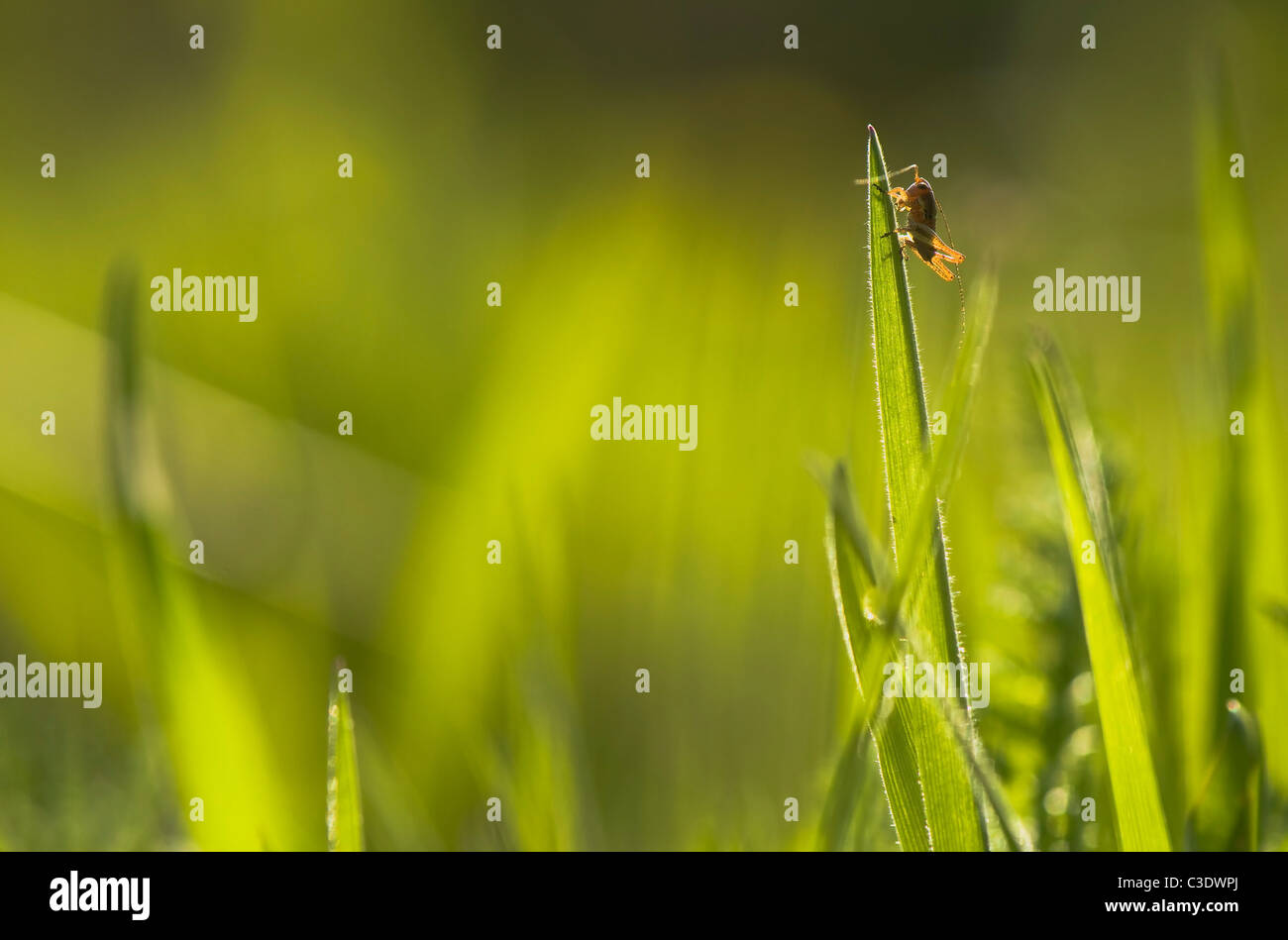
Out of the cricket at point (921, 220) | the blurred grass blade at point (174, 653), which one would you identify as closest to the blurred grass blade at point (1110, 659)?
the cricket at point (921, 220)

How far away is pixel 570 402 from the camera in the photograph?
1.20 meters

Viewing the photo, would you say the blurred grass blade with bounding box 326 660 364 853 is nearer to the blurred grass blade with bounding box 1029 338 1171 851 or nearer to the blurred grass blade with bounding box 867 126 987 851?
the blurred grass blade with bounding box 867 126 987 851

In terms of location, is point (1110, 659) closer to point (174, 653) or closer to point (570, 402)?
point (174, 653)

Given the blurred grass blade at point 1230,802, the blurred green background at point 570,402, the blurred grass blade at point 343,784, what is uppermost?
the blurred green background at point 570,402

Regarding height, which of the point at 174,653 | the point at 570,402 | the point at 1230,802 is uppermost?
the point at 570,402

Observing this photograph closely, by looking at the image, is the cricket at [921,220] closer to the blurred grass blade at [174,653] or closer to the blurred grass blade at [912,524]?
the blurred grass blade at [912,524]

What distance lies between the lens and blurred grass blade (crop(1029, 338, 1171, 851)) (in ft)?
1.77

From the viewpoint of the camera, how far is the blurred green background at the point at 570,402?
76 cm

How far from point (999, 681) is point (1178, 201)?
1708 mm

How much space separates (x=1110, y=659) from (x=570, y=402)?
30.1 inches

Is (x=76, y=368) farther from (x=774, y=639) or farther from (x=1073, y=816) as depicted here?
(x=1073, y=816)

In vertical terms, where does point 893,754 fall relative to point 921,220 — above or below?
below

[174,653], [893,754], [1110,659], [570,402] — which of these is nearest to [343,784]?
[174,653]

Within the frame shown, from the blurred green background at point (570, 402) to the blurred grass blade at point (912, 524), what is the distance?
0.12 meters
